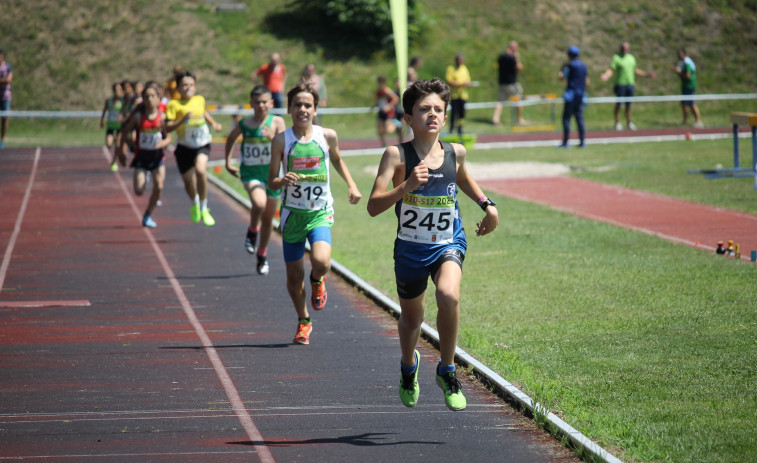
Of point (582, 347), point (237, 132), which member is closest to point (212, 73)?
point (237, 132)

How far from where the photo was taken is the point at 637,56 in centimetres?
4291

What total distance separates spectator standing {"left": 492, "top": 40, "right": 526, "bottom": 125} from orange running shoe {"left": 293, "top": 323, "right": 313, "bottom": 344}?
2610cm

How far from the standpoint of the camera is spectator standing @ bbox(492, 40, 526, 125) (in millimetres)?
34406

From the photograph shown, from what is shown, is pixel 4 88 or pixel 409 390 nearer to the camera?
pixel 409 390

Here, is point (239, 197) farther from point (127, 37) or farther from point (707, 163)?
point (127, 37)

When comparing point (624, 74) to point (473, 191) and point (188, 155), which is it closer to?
point (188, 155)

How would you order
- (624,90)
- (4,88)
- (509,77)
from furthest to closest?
(509,77) → (624,90) → (4,88)

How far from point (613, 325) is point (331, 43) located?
34.7 m

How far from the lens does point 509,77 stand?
114 ft

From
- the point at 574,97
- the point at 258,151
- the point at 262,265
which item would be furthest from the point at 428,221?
the point at 574,97

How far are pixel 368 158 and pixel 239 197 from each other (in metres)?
7.43

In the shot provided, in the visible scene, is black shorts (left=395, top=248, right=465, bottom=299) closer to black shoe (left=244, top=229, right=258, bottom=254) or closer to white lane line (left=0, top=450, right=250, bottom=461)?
white lane line (left=0, top=450, right=250, bottom=461)

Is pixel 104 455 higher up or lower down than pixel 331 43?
lower down

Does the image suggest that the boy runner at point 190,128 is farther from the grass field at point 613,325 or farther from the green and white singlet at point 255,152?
the green and white singlet at point 255,152
